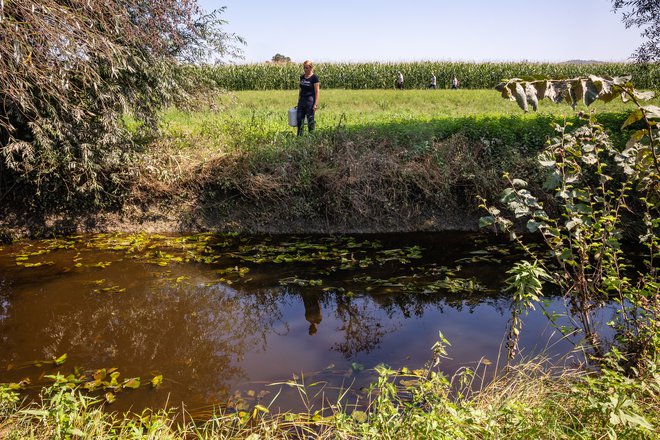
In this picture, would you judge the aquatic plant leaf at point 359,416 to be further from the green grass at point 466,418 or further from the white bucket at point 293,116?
the white bucket at point 293,116

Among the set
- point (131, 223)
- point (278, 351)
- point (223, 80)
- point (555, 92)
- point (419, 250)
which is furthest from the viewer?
point (223, 80)

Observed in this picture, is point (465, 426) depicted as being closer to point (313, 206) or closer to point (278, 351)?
point (278, 351)

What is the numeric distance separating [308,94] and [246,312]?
6261 millimetres

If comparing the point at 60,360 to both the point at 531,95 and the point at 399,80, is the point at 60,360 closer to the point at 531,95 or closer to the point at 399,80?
the point at 531,95

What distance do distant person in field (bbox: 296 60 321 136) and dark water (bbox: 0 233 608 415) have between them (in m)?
3.62

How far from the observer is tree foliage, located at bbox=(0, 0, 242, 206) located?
723 centimetres

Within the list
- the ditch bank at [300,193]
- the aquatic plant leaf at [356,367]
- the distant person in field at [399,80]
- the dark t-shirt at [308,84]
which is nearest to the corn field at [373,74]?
the distant person in field at [399,80]

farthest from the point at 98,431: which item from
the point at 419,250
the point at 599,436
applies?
the point at 419,250

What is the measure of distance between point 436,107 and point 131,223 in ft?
43.6

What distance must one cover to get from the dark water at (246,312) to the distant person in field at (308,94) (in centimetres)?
362

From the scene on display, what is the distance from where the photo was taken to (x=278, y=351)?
5008 millimetres

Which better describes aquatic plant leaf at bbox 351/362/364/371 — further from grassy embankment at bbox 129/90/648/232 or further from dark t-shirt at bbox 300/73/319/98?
dark t-shirt at bbox 300/73/319/98

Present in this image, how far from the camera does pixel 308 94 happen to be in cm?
1085

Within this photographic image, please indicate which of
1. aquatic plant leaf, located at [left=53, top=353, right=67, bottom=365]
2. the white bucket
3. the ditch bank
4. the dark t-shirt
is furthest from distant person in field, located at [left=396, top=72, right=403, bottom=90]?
aquatic plant leaf, located at [left=53, top=353, right=67, bottom=365]
